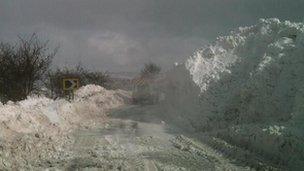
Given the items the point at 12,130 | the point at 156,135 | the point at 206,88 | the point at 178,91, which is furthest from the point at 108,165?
the point at 178,91

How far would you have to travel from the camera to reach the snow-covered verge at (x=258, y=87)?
15844 mm

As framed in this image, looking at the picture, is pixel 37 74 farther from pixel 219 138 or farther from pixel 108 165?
pixel 108 165

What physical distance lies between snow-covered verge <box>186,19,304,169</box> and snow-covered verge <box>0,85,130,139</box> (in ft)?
17.7

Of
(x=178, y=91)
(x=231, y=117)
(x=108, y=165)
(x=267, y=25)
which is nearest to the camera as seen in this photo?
(x=108, y=165)

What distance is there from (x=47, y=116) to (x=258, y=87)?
324 inches

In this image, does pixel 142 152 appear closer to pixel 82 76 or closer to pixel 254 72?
pixel 254 72

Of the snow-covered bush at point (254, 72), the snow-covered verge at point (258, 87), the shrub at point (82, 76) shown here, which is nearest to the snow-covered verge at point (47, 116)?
the snow-covered verge at point (258, 87)

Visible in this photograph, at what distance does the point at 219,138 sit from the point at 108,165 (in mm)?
5540

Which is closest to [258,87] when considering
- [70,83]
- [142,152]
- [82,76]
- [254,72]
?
[254,72]

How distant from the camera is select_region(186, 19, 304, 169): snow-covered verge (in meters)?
15.8

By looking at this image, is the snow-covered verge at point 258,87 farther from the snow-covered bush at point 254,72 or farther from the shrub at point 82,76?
the shrub at point 82,76

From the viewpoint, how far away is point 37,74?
1596 inches

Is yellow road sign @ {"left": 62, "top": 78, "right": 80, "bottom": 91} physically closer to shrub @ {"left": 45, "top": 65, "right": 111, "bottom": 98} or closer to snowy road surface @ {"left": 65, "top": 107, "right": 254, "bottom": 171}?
snowy road surface @ {"left": 65, "top": 107, "right": 254, "bottom": 171}

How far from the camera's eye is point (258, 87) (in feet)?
76.7
